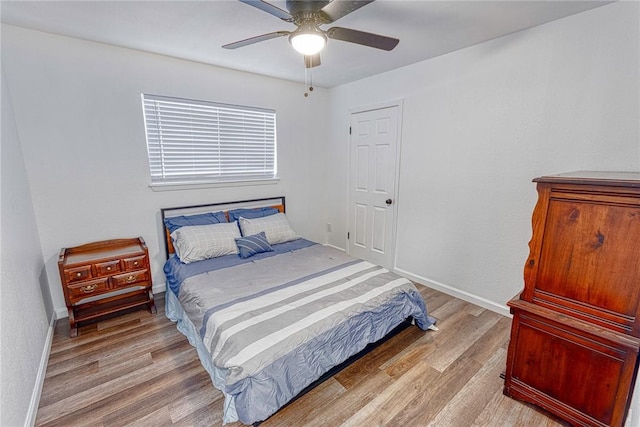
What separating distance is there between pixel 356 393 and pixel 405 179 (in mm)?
2295

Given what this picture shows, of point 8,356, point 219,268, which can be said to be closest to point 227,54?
point 219,268

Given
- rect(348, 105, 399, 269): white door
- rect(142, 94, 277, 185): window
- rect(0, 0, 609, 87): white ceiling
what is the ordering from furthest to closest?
1. rect(348, 105, 399, 269): white door
2. rect(142, 94, 277, 185): window
3. rect(0, 0, 609, 87): white ceiling

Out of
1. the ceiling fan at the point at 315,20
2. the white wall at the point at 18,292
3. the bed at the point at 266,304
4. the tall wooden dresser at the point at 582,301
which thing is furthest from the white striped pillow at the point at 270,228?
the tall wooden dresser at the point at 582,301

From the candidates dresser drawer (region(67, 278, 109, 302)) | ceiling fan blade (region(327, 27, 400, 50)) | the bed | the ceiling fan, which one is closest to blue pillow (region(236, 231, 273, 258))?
the bed

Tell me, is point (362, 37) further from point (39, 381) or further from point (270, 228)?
point (39, 381)

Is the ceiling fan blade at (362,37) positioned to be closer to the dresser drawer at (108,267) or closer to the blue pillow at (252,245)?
the blue pillow at (252,245)

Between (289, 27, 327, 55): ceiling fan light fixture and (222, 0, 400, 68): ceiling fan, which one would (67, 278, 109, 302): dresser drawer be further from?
(289, 27, 327, 55): ceiling fan light fixture

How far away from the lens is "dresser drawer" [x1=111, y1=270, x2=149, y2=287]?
8.16 ft

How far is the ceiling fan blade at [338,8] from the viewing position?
1.45 m

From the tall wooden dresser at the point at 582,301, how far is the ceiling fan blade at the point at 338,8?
136cm

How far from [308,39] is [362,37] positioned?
346 millimetres

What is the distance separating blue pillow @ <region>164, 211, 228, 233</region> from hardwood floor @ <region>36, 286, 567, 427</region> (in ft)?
3.18

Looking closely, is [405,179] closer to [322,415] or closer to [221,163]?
[221,163]

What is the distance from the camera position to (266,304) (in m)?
1.94
